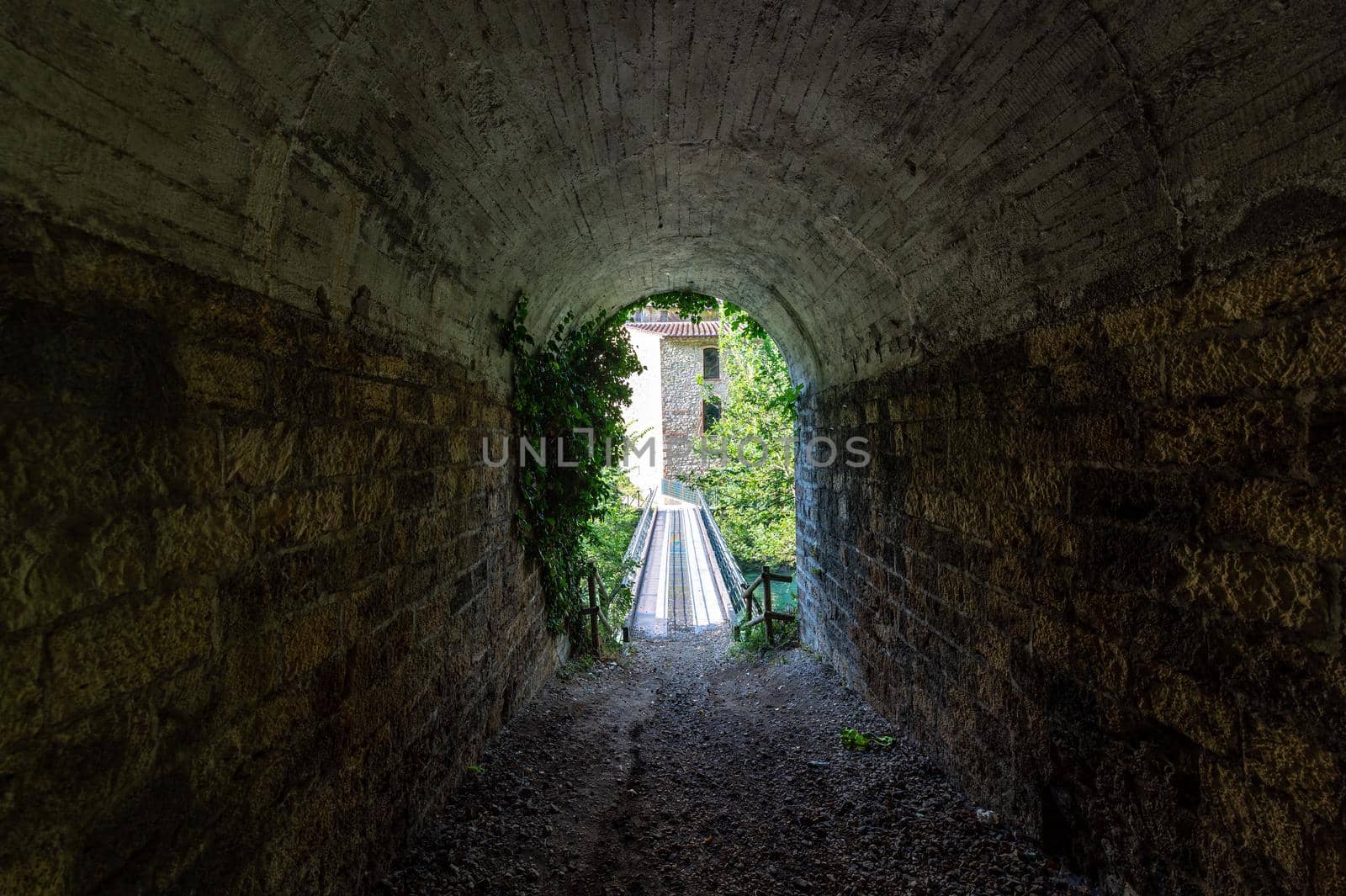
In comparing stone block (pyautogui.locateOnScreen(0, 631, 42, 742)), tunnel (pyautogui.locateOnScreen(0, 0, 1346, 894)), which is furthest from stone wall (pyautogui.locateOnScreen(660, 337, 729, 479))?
stone block (pyautogui.locateOnScreen(0, 631, 42, 742))

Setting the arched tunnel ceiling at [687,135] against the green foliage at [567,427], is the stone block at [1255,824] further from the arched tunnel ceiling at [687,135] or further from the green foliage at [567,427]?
the green foliage at [567,427]

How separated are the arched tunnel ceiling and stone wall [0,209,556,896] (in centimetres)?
18

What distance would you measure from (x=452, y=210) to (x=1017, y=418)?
2.37 metres

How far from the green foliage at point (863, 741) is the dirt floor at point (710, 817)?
58 mm

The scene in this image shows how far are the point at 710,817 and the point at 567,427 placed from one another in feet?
9.83

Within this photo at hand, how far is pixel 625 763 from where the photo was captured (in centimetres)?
371

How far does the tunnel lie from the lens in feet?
3.93

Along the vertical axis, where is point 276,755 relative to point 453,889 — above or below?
above

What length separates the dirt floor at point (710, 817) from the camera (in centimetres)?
253

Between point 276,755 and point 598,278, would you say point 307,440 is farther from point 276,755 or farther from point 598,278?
point 598,278

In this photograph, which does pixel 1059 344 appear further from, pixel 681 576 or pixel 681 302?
pixel 681 576

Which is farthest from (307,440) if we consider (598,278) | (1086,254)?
(598,278)

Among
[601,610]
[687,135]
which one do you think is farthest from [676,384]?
[687,135]

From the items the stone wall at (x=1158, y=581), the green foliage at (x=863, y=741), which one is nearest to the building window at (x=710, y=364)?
the green foliage at (x=863, y=741)
